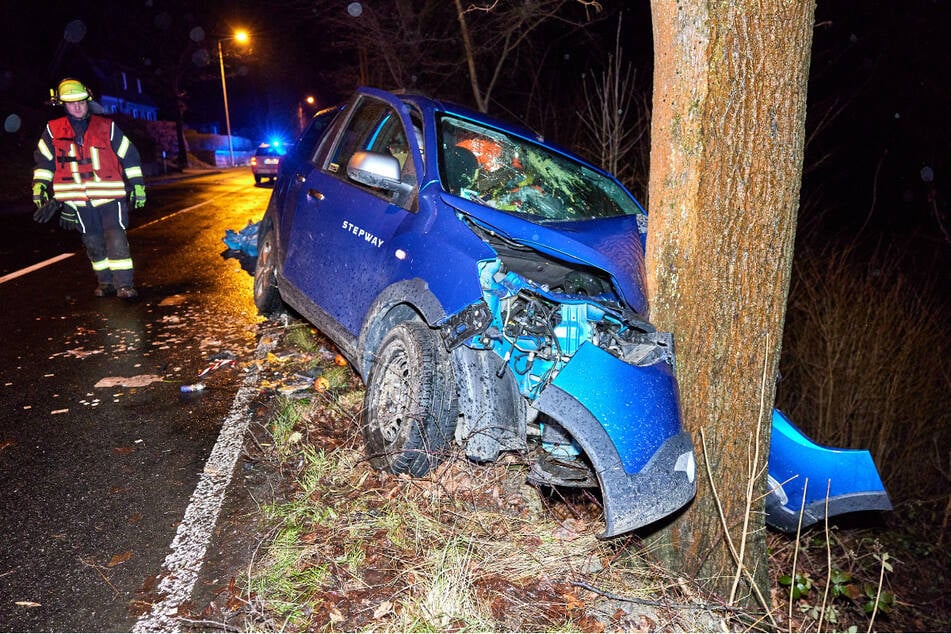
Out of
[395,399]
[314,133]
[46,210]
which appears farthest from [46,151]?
[395,399]


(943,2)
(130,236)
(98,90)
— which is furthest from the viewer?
(98,90)

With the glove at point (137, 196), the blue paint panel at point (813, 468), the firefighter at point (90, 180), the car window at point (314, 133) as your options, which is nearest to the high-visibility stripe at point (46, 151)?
the firefighter at point (90, 180)

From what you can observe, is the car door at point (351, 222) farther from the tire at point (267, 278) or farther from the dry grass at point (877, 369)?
the dry grass at point (877, 369)

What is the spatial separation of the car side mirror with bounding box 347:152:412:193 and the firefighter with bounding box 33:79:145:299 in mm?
4003

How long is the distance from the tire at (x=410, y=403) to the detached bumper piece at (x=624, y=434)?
580 millimetres

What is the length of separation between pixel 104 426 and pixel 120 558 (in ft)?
4.89

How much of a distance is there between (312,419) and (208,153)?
160ft

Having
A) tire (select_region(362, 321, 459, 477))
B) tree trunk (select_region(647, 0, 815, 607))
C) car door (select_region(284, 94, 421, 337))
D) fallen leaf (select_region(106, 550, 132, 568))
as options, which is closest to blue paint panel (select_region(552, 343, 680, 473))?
tree trunk (select_region(647, 0, 815, 607))

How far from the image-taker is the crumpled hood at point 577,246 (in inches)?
125

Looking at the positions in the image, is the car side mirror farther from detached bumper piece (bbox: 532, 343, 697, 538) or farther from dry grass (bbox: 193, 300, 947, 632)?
detached bumper piece (bbox: 532, 343, 697, 538)

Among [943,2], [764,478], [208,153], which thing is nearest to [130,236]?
[764,478]

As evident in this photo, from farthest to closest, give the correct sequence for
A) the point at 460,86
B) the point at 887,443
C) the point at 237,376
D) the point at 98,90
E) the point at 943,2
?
the point at 98,90
the point at 460,86
the point at 943,2
the point at 887,443
the point at 237,376

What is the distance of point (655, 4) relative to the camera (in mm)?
3098

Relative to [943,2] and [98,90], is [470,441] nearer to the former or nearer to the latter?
[943,2]
